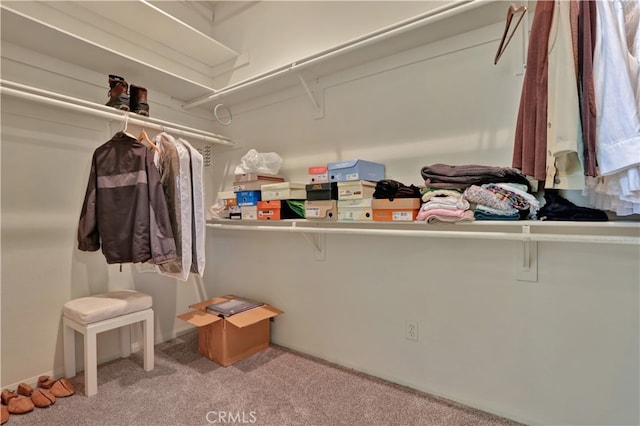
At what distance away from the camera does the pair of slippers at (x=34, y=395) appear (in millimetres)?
1646

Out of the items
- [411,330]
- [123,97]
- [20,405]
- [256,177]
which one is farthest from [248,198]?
[20,405]

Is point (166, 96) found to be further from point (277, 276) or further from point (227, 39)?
point (277, 276)

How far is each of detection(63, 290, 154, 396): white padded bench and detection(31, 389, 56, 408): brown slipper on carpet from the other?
0.15 m

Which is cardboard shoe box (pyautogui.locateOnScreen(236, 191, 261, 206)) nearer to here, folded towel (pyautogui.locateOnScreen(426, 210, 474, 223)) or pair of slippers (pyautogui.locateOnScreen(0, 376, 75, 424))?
folded towel (pyautogui.locateOnScreen(426, 210, 474, 223))

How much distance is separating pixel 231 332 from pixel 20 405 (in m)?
1.06

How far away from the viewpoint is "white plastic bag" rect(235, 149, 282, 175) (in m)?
2.19

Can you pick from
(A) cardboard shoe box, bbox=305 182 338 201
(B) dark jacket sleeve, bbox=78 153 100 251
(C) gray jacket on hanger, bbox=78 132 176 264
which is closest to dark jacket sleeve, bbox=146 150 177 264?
(C) gray jacket on hanger, bbox=78 132 176 264

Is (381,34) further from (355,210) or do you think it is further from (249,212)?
(249,212)

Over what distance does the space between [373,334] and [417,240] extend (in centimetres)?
63

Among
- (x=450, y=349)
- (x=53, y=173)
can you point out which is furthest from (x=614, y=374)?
(x=53, y=173)

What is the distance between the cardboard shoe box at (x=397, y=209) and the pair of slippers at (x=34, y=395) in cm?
191

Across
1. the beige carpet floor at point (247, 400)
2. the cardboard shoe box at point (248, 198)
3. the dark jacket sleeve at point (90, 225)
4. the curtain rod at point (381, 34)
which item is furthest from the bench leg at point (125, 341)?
the curtain rod at point (381, 34)

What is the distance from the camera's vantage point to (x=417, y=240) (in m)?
1.81

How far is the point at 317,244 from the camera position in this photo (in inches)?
86.1
